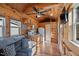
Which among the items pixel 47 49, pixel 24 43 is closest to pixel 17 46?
pixel 24 43

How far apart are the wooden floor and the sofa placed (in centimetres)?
10

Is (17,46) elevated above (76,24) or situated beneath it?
situated beneath

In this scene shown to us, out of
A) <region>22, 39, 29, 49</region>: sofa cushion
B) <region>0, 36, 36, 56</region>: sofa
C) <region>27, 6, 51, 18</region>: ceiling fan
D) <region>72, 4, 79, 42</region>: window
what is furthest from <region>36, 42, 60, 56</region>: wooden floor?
<region>27, 6, 51, 18</region>: ceiling fan

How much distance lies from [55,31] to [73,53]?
0.46 metres

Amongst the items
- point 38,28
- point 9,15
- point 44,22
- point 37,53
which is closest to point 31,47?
point 37,53

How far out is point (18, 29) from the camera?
196 cm

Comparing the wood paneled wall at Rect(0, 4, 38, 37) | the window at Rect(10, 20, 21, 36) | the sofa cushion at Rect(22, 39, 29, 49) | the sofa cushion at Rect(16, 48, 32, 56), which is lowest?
the sofa cushion at Rect(16, 48, 32, 56)

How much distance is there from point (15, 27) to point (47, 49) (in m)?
0.66

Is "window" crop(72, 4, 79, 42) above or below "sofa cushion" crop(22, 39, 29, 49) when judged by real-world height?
above

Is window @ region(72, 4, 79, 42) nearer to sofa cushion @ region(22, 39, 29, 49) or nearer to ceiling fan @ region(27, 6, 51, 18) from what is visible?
ceiling fan @ region(27, 6, 51, 18)

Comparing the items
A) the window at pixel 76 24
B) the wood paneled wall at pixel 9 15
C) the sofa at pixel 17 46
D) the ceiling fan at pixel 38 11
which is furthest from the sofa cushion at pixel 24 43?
the window at pixel 76 24

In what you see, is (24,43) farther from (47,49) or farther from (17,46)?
(47,49)

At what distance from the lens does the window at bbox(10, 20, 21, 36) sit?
189 centimetres

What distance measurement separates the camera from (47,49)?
6.61 ft
